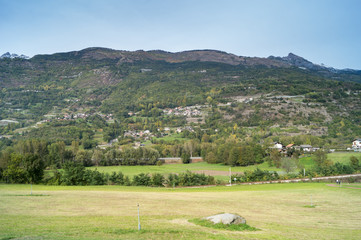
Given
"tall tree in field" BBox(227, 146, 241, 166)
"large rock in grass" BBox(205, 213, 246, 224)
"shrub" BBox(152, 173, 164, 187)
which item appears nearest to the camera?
"large rock in grass" BBox(205, 213, 246, 224)

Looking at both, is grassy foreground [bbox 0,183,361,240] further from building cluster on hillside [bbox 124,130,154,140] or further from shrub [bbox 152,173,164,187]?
building cluster on hillside [bbox 124,130,154,140]

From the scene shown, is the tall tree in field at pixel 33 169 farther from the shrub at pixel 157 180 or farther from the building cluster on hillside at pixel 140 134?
the building cluster on hillside at pixel 140 134

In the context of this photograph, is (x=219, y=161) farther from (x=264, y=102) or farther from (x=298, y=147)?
(x=264, y=102)

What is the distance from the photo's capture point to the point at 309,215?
25688 millimetres

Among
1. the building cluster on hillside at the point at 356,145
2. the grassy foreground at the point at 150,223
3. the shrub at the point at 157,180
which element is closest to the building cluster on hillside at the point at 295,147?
the building cluster on hillside at the point at 356,145

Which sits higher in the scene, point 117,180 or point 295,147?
point 295,147

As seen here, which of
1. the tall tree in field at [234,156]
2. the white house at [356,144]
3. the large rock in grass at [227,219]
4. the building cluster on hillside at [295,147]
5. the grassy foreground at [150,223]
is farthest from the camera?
the white house at [356,144]

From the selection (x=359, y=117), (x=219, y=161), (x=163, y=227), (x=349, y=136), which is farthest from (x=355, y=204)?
(x=359, y=117)

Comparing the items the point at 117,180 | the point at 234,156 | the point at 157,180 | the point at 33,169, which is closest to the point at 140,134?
the point at 234,156

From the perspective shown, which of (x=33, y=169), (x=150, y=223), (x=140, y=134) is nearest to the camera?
(x=150, y=223)

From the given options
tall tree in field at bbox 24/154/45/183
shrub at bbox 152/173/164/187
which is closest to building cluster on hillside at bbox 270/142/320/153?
shrub at bbox 152/173/164/187

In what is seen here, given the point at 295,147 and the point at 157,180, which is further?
the point at 295,147

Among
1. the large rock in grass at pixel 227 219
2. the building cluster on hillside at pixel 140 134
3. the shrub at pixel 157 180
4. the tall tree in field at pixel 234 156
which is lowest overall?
the shrub at pixel 157 180

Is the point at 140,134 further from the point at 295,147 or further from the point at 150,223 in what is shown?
the point at 150,223
